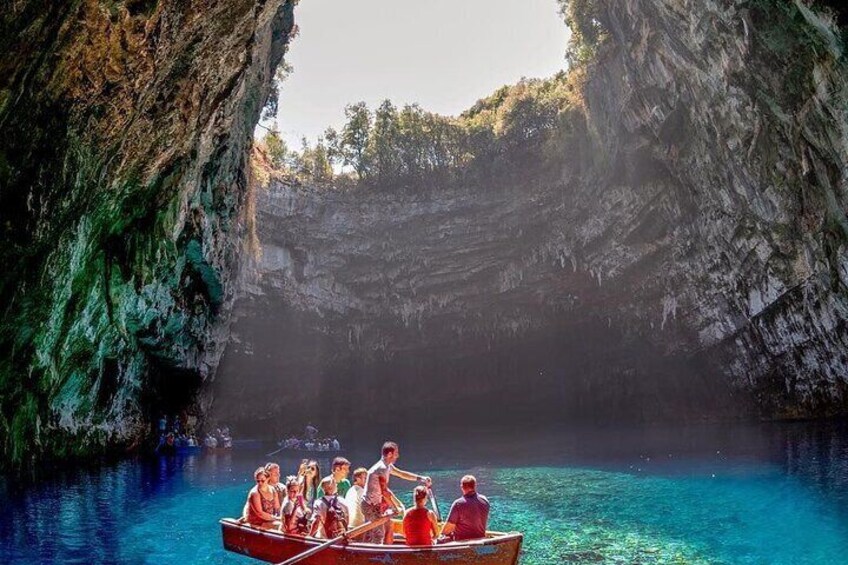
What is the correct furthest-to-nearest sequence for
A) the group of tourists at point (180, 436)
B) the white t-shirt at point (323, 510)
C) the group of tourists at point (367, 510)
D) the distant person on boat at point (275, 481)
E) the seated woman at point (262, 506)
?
1. the group of tourists at point (180, 436)
2. the distant person on boat at point (275, 481)
3. the seated woman at point (262, 506)
4. the white t-shirt at point (323, 510)
5. the group of tourists at point (367, 510)

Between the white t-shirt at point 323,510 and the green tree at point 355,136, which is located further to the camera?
the green tree at point 355,136

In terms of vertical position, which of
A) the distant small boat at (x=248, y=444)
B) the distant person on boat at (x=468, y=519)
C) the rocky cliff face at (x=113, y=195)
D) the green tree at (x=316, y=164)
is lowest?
the distant small boat at (x=248, y=444)

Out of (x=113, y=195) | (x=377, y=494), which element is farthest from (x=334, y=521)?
(x=113, y=195)

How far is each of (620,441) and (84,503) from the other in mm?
19775

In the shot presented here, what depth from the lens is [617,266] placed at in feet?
100.0

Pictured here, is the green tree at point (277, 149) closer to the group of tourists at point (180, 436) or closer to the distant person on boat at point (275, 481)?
the group of tourists at point (180, 436)

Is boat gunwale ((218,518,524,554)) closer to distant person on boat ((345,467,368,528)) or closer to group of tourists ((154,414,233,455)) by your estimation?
distant person on boat ((345,467,368,528))

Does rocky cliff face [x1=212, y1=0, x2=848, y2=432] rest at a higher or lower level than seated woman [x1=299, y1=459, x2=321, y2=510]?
higher

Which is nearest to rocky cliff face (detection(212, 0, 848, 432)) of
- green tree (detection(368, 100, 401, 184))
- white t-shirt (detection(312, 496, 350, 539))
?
green tree (detection(368, 100, 401, 184))

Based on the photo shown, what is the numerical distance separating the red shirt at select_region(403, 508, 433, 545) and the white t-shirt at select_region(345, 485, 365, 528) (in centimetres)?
99

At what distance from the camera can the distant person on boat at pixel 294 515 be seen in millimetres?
9747

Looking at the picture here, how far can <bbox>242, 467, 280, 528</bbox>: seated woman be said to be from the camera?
33.6 ft

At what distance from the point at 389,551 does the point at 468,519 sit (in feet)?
3.51

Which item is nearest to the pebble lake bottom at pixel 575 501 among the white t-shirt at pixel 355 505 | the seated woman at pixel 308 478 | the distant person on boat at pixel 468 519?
the seated woman at pixel 308 478
